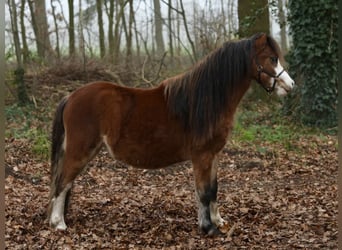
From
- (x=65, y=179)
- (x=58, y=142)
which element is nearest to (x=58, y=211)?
(x=65, y=179)

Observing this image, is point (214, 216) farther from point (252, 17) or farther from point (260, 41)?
point (252, 17)

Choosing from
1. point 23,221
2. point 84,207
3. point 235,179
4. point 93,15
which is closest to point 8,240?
point 23,221

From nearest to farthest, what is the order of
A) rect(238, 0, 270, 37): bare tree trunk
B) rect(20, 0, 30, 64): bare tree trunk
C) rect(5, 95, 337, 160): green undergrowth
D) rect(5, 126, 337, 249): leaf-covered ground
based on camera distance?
rect(5, 126, 337, 249): leaf-covered ground < rect(5, 95, 337, 160): green undergrowth < rect(238, 0, 270, 37): bare tree trunk < rect(20, 0, 30, 64): bare tree trunk

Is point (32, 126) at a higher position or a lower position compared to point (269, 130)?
higher

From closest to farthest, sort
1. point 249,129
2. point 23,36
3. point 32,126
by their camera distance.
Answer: point 32,126 < point 249,129 < point 23,36

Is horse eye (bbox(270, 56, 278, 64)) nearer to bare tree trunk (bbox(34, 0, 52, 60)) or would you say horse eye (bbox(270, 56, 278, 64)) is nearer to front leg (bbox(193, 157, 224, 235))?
front leg (bbox(193, 157, 224, 235))

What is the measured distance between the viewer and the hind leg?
4.93 meters

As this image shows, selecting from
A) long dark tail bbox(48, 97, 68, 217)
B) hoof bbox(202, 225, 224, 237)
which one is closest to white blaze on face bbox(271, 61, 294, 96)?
hoof bbox(202, 225, 224, 237)

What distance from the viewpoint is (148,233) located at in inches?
188

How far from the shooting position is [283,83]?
4.65 meters

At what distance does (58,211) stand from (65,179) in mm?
323

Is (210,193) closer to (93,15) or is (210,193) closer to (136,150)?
(136,150)

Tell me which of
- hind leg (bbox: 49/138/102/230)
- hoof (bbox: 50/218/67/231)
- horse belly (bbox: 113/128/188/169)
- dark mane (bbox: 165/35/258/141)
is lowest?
hoof (bbox: 50/218/67/231)

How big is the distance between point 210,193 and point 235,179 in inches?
97.1
